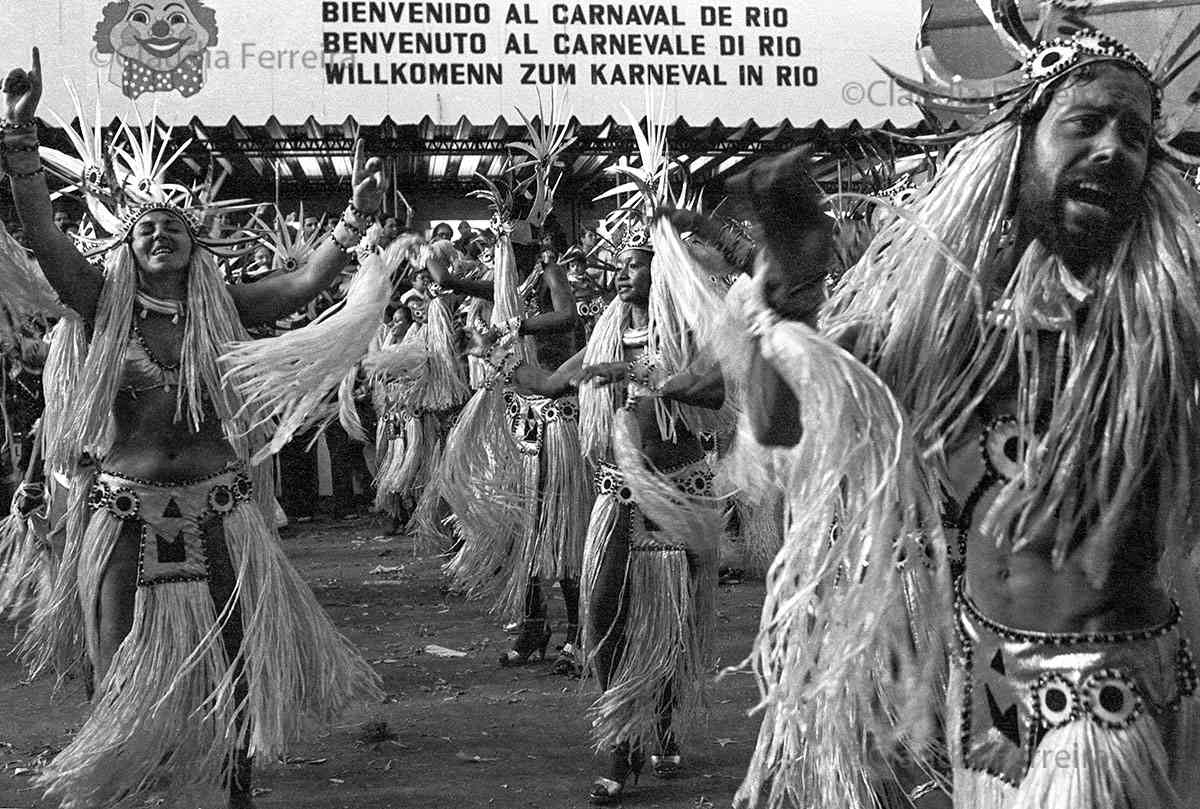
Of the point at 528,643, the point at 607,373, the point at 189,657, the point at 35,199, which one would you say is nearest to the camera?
the point at 35,199

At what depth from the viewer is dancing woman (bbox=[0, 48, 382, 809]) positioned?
14.0 ft

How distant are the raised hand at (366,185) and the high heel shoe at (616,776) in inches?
82.4

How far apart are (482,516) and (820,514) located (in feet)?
17.9

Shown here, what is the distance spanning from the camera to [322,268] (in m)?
4.68

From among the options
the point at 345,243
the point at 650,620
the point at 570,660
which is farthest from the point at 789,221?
the point at 570,660

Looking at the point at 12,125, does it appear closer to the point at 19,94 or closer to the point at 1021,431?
the point at 19,94

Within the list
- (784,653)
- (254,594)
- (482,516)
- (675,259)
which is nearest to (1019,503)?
(784,653)

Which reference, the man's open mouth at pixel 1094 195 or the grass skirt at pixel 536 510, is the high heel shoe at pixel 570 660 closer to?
the grass skirt at pixel 536 510

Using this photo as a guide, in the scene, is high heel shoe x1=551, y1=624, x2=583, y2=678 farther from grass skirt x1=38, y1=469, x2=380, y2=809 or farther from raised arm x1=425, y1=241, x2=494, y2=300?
grass skirt x1=38, y1=469, x2=380, y2=809

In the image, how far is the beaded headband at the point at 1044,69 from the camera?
2.39 m

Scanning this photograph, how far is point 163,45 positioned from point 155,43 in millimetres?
70

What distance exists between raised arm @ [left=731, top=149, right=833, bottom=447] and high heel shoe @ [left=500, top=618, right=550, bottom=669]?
481 centimetres

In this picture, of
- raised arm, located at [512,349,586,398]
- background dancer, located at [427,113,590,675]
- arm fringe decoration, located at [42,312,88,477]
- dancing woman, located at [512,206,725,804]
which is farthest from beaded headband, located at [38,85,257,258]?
background dancer, located at [427,113,590,675]

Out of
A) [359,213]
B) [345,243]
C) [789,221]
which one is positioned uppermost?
[359,213]
